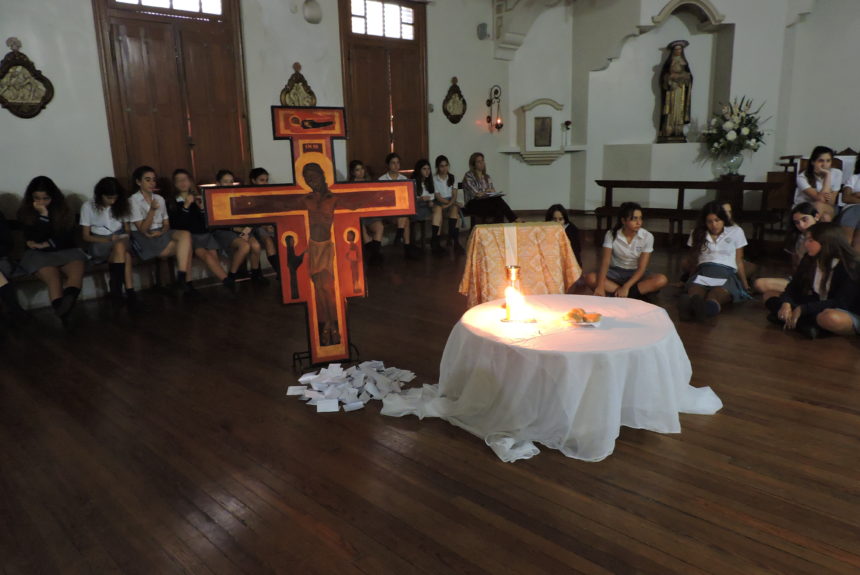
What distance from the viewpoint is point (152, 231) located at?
228 inches

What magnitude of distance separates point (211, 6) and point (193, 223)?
89.4 inches

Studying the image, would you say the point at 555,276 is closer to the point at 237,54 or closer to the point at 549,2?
the point at 237,54

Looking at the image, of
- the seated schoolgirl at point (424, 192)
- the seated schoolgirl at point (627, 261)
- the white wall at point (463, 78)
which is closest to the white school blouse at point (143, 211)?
the seated schoolgirl at point (424, 192)

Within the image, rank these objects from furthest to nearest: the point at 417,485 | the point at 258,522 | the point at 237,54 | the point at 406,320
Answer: the point at 237,54 → the point at 406,320 → the point at 417,485 → the point at 258,522

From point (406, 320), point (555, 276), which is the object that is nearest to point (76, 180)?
point (406, 320)

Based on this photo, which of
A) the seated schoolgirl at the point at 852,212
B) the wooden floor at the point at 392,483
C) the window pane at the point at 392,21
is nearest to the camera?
the wooden floor at the point at 392,483

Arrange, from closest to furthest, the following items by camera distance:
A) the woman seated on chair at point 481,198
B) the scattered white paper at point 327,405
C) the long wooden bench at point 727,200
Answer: the scattered white paper at point 327,405 → the long wooden bench at point 727,200 → the woman seated on chair at point 481,198

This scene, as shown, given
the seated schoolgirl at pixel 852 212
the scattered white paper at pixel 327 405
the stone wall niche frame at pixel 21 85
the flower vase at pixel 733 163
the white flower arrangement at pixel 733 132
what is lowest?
the scattered white paper at pixel 327 405

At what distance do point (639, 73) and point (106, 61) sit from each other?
298 inches

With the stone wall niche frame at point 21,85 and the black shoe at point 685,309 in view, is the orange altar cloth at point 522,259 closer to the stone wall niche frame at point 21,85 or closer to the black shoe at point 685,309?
the black shoe at point 685,309

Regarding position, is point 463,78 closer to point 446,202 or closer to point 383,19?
point 383,19

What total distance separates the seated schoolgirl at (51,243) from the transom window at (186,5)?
6.35 ft

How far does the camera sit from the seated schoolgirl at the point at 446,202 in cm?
803

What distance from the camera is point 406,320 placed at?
4.69 m
